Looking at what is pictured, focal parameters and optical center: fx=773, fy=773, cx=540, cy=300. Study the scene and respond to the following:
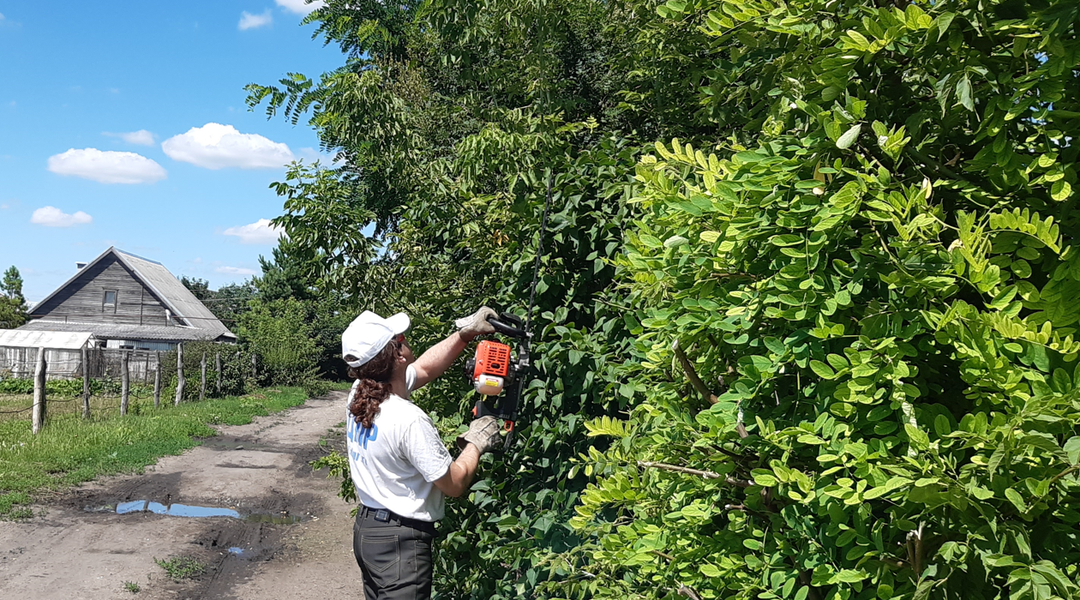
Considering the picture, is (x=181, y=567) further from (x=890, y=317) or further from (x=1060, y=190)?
(x=1060, y=190)

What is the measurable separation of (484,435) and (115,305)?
3800cm

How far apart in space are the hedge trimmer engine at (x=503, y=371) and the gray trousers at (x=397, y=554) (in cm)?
56

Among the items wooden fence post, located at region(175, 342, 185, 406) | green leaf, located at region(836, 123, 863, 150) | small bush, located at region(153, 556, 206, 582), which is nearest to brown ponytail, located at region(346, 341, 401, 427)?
green leaf, located at region(836, 123, 863, 150)

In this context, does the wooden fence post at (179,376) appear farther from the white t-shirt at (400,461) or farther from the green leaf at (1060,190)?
the green leaf at (1060,190)

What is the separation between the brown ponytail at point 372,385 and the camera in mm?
3299

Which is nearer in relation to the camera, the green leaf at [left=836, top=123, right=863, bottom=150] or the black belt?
the green leaf at [left=836, top=123, right=863, bottom=150]

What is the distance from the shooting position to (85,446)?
11.9 m

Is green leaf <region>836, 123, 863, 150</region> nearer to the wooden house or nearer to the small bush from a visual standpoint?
the small bush

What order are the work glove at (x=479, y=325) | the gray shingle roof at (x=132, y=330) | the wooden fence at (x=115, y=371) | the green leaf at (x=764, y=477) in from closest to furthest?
the green leaf at (x=764, y=477), the work glove at (x=479, y=325), the wooden fence at (x=115, y=371), the gray shingle roof at (x=132, y=330)

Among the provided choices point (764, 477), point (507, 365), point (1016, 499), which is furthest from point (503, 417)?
point (1016, 499)

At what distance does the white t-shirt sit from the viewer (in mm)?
3160

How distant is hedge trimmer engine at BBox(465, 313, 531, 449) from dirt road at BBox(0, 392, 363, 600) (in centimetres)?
395

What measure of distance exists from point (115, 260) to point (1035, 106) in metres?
40.2

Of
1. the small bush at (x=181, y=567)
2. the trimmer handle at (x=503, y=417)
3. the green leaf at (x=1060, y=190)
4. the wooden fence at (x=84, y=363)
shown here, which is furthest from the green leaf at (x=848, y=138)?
the wooden fence at (x=84, y=363)
